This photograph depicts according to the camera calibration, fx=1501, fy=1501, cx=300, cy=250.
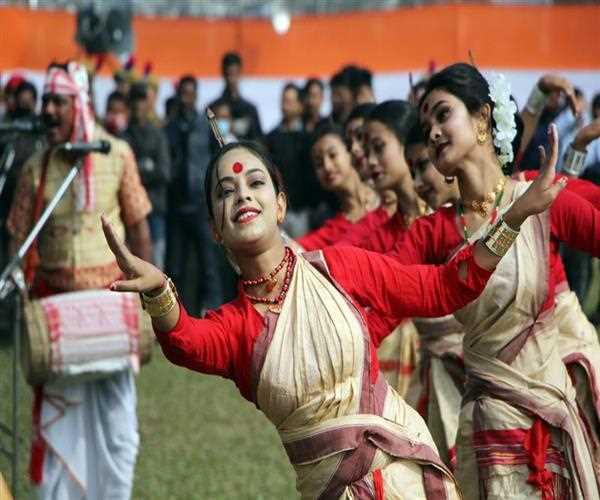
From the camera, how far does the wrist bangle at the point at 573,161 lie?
5.20m

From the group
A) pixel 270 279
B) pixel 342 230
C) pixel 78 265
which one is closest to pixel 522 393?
pixel 270 279

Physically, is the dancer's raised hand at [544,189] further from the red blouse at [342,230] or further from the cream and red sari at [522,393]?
the red blouse at [342,230]

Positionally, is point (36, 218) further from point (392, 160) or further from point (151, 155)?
point (151, 155)

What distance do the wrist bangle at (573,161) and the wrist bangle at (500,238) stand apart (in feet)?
4.28

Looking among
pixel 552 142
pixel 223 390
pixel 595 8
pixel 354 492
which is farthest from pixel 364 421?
pixel 595 8

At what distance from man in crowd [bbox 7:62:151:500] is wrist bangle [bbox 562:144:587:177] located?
7.09 ft

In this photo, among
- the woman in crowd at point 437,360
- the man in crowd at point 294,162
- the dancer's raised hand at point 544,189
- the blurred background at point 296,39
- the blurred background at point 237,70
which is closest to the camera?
the dancer's raised hand at point 544,189

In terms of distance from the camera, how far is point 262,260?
4.06 m

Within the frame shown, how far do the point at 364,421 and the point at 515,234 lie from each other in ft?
2.08

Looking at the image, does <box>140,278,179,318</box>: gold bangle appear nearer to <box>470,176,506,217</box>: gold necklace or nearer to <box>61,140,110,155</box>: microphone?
<box>470,176,506,217</box>: gold necklace

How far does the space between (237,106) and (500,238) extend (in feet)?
29.3

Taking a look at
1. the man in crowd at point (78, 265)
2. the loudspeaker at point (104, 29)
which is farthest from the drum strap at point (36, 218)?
the loudspeaker at point (104, 29)

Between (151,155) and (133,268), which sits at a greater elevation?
(133,268)

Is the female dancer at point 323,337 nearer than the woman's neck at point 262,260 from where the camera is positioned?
Yes
